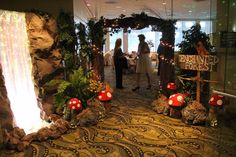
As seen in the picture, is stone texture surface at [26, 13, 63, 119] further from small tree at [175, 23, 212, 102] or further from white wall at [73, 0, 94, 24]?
small tree at [175, 23, 212, 102]

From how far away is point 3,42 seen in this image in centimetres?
408

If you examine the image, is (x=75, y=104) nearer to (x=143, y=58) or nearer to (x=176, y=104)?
(x=176, y=104)

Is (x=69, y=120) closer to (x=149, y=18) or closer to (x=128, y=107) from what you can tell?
(x=128, y=107)

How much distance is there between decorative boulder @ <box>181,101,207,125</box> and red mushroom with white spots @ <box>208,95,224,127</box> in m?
0.22

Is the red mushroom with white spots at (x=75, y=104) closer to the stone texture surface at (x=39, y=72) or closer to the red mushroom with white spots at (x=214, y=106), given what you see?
the stone texture surface at (x=39, y=72)

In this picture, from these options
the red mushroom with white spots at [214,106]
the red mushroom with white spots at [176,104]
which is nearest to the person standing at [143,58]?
the red mushroom with white spots at [176,104]

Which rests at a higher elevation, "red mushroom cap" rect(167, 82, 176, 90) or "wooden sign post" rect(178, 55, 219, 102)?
"wooden sign post" rect(178, 55, 219, 102)

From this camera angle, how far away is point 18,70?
14.4ft

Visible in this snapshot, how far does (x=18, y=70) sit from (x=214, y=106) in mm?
3388

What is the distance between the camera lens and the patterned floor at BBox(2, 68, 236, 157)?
3.46m

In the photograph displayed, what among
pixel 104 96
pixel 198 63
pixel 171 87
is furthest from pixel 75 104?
pixel 198 63

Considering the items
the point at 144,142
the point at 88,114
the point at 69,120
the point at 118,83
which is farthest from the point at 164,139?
the point at 118,83

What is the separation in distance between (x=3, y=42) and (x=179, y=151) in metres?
3.20

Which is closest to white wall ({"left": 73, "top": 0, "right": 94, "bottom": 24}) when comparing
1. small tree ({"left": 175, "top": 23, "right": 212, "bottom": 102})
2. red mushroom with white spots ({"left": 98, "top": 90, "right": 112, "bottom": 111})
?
red mushroom with white spots ({"left": 98, "top": 90, "right": 112, "bottom": 111})
